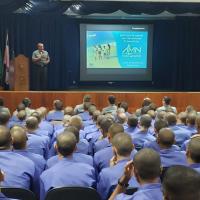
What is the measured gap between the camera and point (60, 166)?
9.93 feet

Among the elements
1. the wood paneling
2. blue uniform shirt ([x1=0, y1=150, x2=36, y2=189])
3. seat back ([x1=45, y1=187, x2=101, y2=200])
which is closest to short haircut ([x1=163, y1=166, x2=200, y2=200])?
seat back ([x1=45, y1=187, x2=101, y2=200])

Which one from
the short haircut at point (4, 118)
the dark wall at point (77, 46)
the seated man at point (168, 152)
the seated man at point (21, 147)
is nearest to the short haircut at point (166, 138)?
the seated man at point (168, 152)

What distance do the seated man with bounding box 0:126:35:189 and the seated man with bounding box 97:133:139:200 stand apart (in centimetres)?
54

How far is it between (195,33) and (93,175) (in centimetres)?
1020

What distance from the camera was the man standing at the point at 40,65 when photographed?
10.4 metres

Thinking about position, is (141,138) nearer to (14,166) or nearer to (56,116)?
(14,166)

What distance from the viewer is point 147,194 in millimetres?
2111

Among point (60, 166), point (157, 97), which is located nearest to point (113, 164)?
point (60, 166)

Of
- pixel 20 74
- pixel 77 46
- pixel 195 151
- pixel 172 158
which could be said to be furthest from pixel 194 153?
pixel 77 46

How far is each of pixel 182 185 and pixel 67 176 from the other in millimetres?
1391

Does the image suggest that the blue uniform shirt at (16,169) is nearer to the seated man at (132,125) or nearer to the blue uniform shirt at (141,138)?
the blue uniform shirt at (141,138)

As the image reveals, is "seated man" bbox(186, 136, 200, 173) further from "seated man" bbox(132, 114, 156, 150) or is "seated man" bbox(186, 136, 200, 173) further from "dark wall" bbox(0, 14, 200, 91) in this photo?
"dark wall" bbox(0, 14, 200, 91)

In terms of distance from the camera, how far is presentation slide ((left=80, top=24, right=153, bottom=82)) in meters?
12.1

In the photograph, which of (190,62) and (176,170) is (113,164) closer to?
(176,170)
